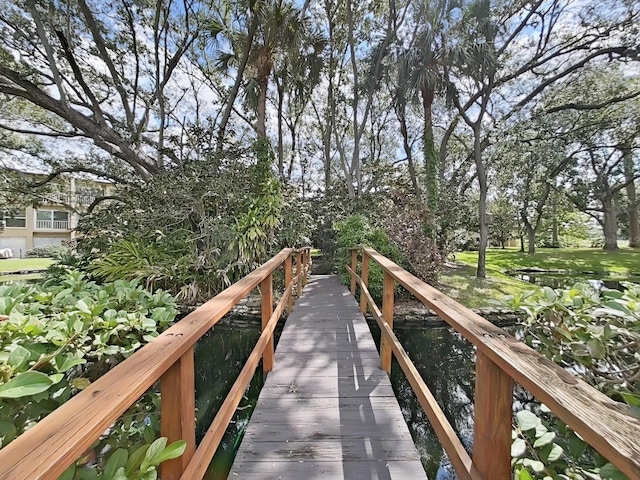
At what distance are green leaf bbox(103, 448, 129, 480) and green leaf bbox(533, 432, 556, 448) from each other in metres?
1.20

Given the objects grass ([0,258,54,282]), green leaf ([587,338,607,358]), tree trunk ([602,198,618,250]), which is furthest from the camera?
tree trunk ([602,198,618,250])

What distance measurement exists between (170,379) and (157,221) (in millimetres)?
6351

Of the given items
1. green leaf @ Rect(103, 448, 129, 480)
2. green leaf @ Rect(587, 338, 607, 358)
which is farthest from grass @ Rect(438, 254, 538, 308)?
green leaf @ Rect(103, 448, 129, 480)

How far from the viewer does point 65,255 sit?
6.12 meters

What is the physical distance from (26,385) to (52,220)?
27.2 m

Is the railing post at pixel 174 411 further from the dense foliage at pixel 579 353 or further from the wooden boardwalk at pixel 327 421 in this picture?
the dense foliage at pixel 579 353

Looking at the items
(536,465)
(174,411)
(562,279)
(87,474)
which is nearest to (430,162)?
(562,279)

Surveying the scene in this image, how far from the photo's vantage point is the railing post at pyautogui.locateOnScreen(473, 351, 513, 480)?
94 cm

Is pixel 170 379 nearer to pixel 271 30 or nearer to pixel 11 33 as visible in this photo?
pixel 271 30

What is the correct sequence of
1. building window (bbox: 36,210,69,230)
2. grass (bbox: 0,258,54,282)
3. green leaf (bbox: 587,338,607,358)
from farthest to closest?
building window (bbox: 36,210,69,230), grass (bbox: 0,258,54,282), green leaf (bbox: 587,338,607,358)

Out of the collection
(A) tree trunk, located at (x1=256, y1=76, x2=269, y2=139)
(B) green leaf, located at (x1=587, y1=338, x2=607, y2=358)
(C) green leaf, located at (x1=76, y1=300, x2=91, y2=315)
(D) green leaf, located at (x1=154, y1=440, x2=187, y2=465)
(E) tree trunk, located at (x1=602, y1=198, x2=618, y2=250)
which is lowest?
(D) green leaf, located at (x1=154, y1=440, x2=187, y2=465)

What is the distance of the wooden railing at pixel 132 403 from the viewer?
512mm

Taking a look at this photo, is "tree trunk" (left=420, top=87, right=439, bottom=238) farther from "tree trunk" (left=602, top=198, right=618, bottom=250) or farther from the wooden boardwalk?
"tree trunk" (left=602, top=198, right=618, bottom=250)

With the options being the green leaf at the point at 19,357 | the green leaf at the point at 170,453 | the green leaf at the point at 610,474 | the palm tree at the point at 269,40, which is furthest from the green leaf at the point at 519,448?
the palm tree at the point at 269,40
